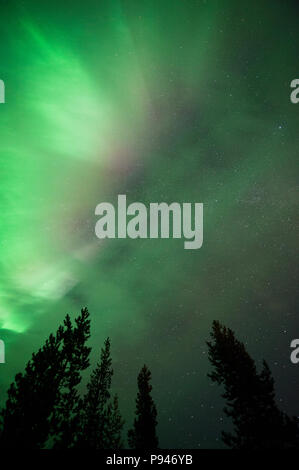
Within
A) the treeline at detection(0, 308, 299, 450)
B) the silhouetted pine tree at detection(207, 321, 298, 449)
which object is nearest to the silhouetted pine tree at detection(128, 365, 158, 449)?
the treeline at detection(0, 308, 299, 450)

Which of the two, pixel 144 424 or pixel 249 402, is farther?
pixel 144 424

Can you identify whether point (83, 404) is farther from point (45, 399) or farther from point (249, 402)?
point (249, 402)

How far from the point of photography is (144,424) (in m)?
23.2

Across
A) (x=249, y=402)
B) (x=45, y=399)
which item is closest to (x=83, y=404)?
(x=45, y=399)

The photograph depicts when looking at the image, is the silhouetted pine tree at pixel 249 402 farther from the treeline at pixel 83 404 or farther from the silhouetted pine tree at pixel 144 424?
the silhouetted pine tree at pixel 144 424

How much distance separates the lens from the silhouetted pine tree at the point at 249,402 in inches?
655

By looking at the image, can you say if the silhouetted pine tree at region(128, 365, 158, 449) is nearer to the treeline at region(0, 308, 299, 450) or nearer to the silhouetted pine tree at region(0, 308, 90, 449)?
the treeline at region(0, 308, 299, 450)

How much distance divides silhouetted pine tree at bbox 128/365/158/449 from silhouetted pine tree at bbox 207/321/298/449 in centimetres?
737

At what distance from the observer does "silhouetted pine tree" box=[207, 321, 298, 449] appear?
16625 mm

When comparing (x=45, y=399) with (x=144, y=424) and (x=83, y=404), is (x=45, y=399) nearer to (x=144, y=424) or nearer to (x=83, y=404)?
(x=83, y=404)

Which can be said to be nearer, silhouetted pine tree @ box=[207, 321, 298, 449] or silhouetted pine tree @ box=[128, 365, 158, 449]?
silhouetted pine tree @ box=[207, 321, 298, 449]

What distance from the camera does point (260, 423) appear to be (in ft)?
56.5

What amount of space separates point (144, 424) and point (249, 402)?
10902 mm
